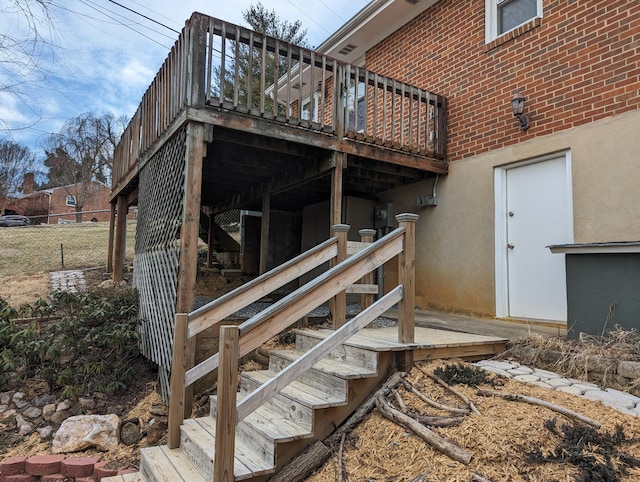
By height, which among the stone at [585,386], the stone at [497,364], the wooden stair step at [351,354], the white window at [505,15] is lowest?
the stone at [585,386]

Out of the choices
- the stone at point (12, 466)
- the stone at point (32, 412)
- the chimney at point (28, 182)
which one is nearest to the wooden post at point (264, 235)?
the stone at point (32, 412)

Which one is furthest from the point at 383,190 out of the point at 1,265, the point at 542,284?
the point at 1,265

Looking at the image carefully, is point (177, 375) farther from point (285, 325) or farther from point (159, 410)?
point (159, 410)

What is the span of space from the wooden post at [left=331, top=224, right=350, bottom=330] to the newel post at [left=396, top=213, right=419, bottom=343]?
0.79 m

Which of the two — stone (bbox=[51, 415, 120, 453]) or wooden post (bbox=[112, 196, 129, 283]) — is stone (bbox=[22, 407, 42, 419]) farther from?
wooden post (bbox=[112, 196, 129, 283])

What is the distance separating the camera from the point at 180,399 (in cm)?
311

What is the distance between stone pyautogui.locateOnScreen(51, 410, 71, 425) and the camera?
3949 millimetres

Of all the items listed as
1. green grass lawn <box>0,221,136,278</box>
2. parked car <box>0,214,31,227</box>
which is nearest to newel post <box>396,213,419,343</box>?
green grass lawn <box>0,221,136,278</box>

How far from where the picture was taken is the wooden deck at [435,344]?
327cm

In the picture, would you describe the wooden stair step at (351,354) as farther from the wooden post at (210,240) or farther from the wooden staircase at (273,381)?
the wooden post at (210,240)

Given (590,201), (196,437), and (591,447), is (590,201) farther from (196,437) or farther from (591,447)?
(196,437)

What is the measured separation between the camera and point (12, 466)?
3215 mm

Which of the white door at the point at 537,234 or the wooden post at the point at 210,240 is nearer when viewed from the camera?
the white door at the point at 537,234

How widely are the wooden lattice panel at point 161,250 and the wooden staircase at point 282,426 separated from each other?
52.4 inches
